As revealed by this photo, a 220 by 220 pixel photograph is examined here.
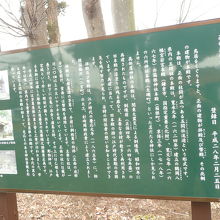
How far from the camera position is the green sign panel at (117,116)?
8.24 ft

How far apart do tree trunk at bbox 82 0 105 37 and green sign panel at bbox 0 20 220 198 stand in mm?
2441

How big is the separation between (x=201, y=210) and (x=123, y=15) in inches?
166

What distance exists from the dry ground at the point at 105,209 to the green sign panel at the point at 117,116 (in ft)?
6.14

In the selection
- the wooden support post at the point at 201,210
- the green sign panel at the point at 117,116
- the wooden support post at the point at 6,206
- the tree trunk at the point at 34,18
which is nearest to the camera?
the green sign panel at the point at 117,116

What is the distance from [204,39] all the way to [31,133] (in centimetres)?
235

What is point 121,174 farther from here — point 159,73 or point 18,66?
point 18,66

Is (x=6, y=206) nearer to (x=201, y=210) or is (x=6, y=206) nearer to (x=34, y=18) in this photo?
(x=201, y=210)

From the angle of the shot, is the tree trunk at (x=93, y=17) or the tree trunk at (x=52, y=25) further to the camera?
the tree trunk at (x=93, y=17)

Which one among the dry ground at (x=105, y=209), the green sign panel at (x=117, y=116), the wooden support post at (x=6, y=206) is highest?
the green sign panel at (x=117, y=116)

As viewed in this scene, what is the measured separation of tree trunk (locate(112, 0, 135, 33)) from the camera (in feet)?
17.2

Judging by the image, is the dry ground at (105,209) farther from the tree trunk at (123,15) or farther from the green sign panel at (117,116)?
the tree trunk at (123,15)

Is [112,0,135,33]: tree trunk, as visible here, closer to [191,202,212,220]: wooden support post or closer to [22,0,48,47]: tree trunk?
[22,0,48,47]: tree trunk

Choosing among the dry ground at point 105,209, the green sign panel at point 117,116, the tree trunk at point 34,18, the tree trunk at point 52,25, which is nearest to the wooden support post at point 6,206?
the green sign panel at point 117,116

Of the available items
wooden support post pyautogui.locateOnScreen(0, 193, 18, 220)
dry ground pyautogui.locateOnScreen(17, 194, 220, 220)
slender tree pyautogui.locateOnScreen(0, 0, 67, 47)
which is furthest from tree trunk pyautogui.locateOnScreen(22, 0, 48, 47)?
dry ground pyautogui.locateOnScreen(17, 194, 220, 220)
